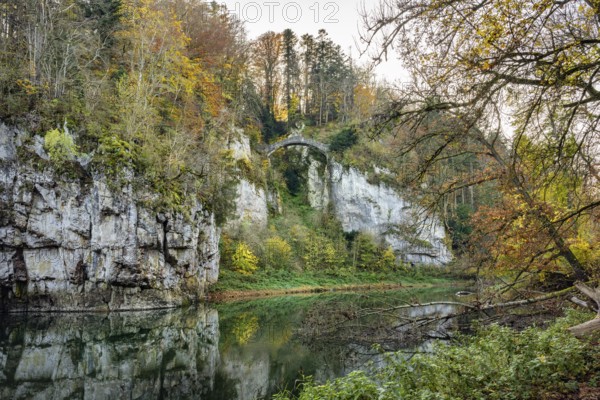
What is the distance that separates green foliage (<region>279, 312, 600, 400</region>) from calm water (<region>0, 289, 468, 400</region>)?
2908 millimetres

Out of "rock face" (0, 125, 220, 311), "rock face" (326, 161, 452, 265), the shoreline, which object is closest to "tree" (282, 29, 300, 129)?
"rock face" (326, 161, 452, 265)

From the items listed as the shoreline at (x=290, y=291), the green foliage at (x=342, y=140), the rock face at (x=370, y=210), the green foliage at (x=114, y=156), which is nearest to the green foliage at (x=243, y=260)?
the shoreline at (x=290, y=291)

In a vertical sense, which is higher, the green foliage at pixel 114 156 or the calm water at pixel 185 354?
the green foliage at pixel 114 156

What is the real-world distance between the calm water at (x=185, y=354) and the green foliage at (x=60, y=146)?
24.9 ft

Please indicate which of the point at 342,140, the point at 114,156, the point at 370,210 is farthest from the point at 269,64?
the point at 114,156

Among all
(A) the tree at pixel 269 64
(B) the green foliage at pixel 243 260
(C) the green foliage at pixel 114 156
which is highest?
(A) the tree at pixel 269 64

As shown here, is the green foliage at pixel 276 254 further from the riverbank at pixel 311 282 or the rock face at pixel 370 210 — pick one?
the rock face at pixel 370 210

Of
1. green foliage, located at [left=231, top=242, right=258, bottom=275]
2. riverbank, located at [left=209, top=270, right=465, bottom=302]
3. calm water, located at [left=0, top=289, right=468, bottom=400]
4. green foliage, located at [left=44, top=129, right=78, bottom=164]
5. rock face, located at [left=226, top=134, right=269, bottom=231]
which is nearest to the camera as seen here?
calm water, located at [left=0, top=289, right=468, bottom=400]

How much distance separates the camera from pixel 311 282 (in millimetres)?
31547

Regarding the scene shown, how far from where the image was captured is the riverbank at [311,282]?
1021 inches

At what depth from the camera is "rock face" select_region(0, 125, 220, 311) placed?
707 inches

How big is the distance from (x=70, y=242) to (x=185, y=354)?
1082 centimetres

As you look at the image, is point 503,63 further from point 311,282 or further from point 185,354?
point 311,282

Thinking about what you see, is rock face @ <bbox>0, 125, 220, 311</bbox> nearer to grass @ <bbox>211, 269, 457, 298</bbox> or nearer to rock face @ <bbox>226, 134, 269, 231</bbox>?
grass @ <bbox>211, 269, 457, 298</bbox>
